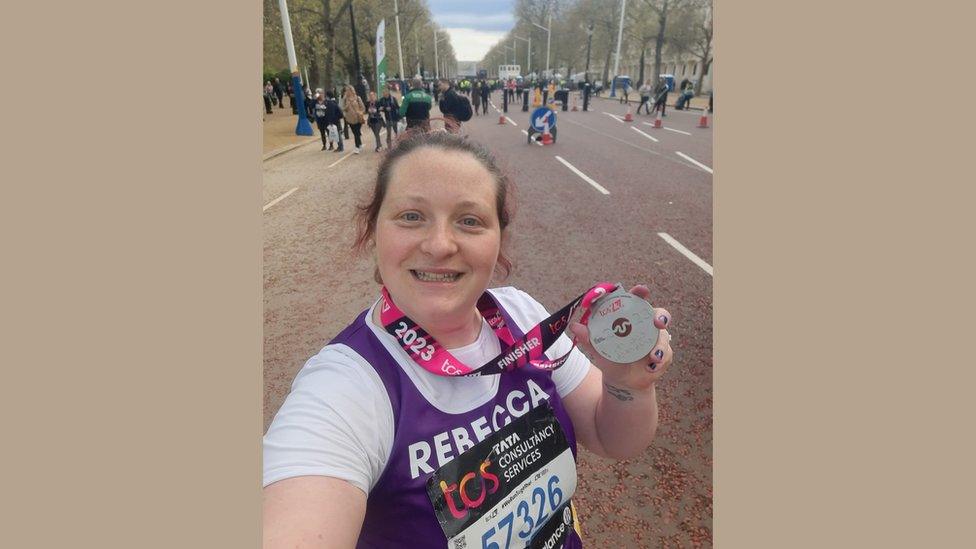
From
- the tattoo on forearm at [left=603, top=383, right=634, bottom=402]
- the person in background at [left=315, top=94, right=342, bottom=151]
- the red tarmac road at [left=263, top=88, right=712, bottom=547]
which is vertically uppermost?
the person in background at [left=315, top=94, right=342, bottom=151]

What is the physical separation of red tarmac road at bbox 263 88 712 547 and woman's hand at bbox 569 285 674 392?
3.66 feet

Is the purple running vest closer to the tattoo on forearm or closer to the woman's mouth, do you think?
the woman's mouth

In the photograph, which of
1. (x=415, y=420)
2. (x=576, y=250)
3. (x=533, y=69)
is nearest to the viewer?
(x=415, y=420)

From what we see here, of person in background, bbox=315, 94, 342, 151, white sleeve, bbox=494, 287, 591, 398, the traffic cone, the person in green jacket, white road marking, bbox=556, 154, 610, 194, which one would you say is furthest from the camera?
person in background, bbox=315, 94, 342, 151

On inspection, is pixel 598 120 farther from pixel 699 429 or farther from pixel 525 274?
pixel 699 429

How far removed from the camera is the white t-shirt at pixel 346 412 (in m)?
1.11

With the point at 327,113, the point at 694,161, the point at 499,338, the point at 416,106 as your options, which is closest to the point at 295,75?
the point at 327,113

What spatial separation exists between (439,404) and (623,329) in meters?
0.56

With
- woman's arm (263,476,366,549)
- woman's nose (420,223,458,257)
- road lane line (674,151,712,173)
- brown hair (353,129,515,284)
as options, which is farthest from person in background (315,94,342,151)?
woman's arm (263,476,366,549)

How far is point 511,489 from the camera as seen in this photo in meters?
1.35

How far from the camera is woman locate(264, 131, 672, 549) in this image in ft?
3.71

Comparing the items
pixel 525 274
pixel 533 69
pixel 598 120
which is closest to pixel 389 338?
pixel 525 274

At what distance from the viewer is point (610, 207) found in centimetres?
818

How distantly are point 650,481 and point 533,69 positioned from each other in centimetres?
9209
